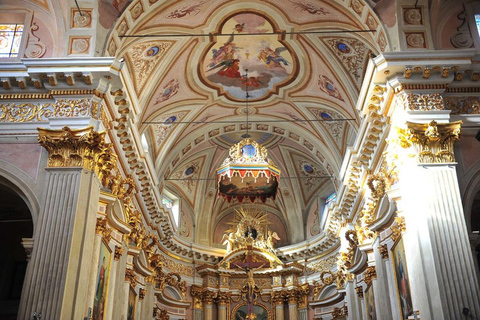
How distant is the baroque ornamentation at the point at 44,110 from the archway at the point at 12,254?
313 cm

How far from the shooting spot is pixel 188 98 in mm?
16953

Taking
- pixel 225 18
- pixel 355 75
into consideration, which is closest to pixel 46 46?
pixel 225 18

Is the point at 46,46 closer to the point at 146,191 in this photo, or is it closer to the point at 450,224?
the point at 146,191

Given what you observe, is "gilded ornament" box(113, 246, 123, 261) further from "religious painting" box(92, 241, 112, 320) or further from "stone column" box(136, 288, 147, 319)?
"stone column" box(136, 288, 147, 319)

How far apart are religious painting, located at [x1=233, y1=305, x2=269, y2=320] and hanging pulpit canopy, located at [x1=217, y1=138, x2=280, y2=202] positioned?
7.27 m

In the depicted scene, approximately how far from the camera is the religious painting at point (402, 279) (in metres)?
11.2

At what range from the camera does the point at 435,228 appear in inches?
374

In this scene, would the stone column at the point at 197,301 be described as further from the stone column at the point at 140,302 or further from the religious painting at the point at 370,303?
the religious painting at the point at 370,303

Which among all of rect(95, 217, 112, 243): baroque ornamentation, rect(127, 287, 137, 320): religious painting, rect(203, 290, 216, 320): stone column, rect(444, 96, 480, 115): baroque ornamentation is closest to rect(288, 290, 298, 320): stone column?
rect(203, 290, 216, 320): stone column

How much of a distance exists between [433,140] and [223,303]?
1375 cm

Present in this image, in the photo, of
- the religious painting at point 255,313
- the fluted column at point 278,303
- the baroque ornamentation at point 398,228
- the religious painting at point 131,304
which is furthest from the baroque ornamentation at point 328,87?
the religious painting at point 255,313

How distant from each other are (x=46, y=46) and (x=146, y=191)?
5493 mm

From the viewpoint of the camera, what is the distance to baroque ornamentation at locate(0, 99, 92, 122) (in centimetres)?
1070

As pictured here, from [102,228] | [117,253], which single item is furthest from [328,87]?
[102,228]
